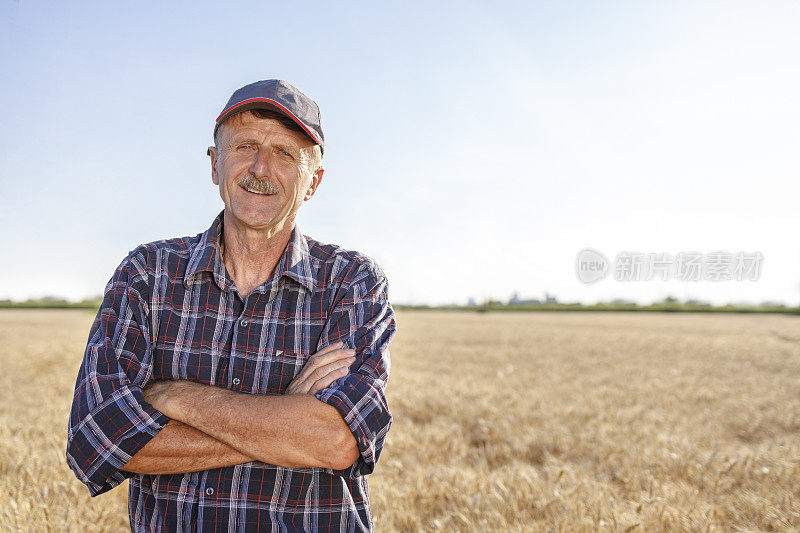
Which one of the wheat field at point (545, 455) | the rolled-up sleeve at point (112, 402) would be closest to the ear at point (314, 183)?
the rolled-up sleeve at point (112, 402)

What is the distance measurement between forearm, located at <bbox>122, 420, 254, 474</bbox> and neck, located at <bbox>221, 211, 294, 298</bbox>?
73 cm

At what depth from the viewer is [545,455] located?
485 cm

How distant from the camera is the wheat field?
10.7 feet

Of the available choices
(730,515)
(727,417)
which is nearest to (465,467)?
(730,515)

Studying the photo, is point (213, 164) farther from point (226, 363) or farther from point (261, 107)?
point (226, 363)

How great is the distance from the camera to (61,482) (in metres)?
3.50

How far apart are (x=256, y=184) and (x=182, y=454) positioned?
47.2 inches

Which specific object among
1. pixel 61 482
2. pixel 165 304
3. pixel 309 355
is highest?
pixel 165 304

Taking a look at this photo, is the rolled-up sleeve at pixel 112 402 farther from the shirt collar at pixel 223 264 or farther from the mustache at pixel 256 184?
the mustache at pixel 256 184

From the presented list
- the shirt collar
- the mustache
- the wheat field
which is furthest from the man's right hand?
the wheat field

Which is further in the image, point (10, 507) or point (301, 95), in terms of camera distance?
point (10, 507)

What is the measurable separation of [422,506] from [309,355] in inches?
71.2

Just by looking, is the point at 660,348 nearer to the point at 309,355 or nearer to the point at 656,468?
the point at 656,468

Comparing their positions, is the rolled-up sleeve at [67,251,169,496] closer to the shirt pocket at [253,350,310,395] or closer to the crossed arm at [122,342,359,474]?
the crossed arm at [122,342,359,474]
